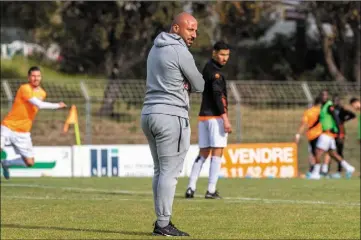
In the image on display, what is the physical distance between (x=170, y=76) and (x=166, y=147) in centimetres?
64

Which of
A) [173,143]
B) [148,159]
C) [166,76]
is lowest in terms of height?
[148,159]

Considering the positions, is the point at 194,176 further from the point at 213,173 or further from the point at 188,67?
the point at 188,67

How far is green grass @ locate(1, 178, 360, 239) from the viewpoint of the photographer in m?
10.2

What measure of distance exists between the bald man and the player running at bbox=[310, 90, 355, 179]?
14874mm

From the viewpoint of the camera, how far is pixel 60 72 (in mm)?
50188

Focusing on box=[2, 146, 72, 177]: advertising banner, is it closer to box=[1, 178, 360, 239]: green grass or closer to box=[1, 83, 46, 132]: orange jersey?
box=[1, 83, 46, 132]: orange jersey

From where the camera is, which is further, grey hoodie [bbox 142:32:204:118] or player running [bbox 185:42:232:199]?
player running [bbox 185:42:232:199]

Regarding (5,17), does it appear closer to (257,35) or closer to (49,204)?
(257,35)

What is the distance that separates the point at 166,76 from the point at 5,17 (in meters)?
33.1

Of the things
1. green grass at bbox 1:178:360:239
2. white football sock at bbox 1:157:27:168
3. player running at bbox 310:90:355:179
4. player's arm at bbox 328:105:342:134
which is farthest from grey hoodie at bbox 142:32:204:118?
player's arm at bbox 328:105:342:134

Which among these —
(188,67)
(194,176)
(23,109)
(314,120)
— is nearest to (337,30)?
(314,120)

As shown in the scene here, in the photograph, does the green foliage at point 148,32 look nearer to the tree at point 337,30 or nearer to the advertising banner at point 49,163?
the tree at point 337,30

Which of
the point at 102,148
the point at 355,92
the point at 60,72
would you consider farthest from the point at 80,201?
the point at 60,72

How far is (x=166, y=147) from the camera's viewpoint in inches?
377
